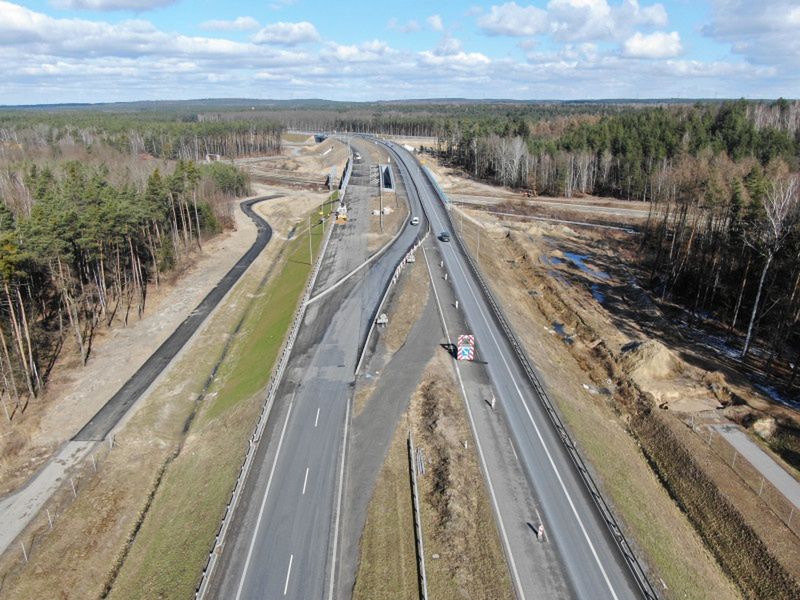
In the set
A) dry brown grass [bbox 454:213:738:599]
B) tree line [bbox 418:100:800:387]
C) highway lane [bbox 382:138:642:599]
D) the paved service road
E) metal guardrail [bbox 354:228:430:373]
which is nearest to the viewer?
highway lane [bbox 382:138:642:599]

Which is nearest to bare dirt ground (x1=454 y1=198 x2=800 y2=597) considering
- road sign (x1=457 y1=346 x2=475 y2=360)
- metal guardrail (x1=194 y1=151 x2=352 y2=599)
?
road sign (x1=457 y1=346 x2=475 y2=360)

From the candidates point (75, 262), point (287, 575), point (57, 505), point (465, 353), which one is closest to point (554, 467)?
point (465, 353)

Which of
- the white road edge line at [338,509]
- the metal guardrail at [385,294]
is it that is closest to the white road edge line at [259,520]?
the white road edge line at [338,509]

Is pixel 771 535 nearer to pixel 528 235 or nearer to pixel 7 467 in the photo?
pixel 7 467

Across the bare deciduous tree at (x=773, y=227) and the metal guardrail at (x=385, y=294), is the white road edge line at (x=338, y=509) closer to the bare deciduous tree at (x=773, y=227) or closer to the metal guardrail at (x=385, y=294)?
the metal guardrail at (x=385, y=294)

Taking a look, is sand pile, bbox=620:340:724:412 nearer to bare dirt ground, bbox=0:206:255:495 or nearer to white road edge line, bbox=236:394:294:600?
white road edge line, bbox=236:394:294:600

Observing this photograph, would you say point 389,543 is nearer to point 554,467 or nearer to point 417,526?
point 417,526
